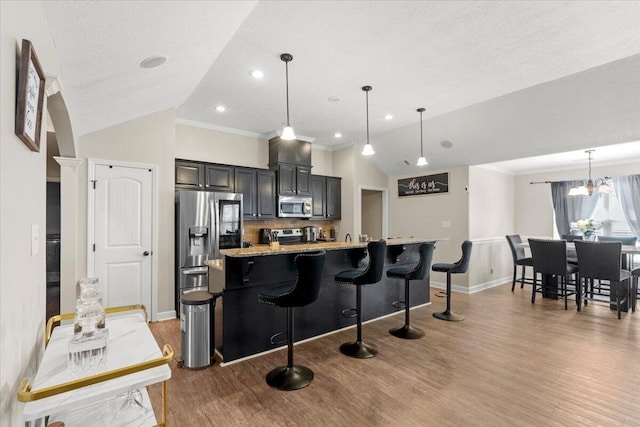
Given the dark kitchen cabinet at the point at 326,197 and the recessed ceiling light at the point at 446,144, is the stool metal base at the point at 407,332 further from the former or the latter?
the recessed ceiling light at the point at 446,144

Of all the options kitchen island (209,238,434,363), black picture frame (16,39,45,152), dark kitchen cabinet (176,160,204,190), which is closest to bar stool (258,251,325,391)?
kitchen island (209,238,434,363)

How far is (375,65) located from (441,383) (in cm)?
306

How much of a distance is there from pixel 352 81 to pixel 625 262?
212 inches

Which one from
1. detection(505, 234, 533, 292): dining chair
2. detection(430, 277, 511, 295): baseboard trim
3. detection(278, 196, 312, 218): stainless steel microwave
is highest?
detection(278, 196, 312, 218): stainless steel microwave

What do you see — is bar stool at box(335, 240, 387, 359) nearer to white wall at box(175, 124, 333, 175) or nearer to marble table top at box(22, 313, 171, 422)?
marble table top at box(22, 313, 171, 422)

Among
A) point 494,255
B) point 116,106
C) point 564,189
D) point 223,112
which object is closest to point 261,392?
point 116,106

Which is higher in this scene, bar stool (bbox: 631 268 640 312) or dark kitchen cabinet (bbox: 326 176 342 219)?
dark kitchen cabinet (bbox: 326 176 342 219)

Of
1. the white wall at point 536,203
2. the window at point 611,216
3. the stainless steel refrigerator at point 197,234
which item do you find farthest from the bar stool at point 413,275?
the window at point 611,216

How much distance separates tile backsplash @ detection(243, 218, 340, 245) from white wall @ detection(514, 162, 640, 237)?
14.2 feet

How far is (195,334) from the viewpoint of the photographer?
114 inches

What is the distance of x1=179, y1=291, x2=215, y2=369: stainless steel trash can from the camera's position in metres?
2.88

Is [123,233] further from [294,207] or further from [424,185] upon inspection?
[424,185]

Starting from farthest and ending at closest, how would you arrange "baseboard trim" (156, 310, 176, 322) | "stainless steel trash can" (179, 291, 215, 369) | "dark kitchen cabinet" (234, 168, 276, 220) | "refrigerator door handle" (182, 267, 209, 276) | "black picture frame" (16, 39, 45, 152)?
"dark kitchen cabinet" (234, 168, 276, 220) < "refrigerator door handle" (182, 267, 209, 276) < "baseboard trim" (156, 310, 176, 322) < "stainless steel trash can" (179, 291, 215, 369) < "black picture frame" (16, 39, 45, 152)

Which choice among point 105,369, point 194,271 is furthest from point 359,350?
point 194,271
